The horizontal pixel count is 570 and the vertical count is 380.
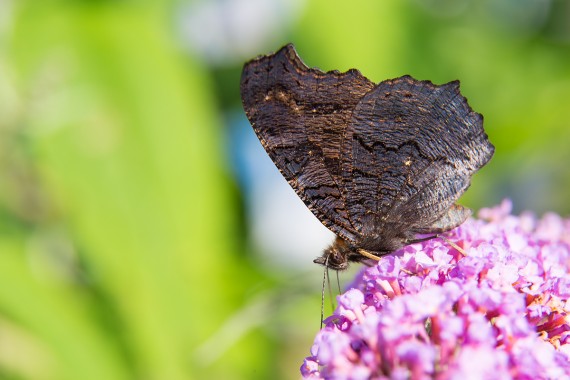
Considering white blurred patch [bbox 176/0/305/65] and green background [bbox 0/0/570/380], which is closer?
green background [bbox 0/0/570/380]

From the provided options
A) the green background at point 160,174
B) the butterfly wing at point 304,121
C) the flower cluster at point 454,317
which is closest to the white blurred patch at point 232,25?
the green background at point 160,174

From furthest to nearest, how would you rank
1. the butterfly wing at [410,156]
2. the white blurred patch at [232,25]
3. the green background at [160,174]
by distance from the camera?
the white blurred patch at [232,25]
the green background at [160,174]
the butterfly wing at [410,156]

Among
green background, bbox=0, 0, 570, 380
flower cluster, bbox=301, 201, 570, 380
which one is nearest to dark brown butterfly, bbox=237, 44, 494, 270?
flower cluster, bbox=301, 201, 570, 380

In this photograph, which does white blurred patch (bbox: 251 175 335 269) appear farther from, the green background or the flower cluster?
the flower cluster

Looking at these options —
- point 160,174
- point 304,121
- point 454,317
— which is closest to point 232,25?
point 160,174

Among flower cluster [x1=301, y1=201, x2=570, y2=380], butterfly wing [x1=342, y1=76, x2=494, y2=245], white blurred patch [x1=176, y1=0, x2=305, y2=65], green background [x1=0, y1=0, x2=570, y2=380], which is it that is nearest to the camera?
flower cluster [x1=301, y1=201, x2=570, y2=380]

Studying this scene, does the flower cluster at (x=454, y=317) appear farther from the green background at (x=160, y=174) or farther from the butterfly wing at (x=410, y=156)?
the green background at (x=160, y=174)

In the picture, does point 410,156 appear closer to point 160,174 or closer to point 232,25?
point 160,174

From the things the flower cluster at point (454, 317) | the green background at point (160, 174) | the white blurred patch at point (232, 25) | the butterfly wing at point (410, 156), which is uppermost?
the white blurred patch at point (232, 25)
